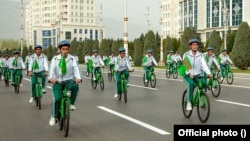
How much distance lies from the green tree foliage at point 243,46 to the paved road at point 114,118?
1945cm

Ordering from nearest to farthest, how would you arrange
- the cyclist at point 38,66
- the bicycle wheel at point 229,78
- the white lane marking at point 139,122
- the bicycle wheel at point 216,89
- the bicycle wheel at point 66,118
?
the bicycle wheel at point 66,118
the white lane marking at point 139,122
the cyclist at point 38,66
the bicycle wheel at point 216,89
the bicycle wheel at point 229,78

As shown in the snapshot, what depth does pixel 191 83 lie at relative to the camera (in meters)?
10.7

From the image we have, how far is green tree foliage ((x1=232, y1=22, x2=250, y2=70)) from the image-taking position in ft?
115

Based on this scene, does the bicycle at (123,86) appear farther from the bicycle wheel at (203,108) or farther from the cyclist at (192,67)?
the bicycle wheel at (203,108)

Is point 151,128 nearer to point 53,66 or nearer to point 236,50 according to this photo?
point 53,66

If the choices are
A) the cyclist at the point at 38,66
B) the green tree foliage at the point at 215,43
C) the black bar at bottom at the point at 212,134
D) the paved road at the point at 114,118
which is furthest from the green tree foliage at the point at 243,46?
the black bar at bottom at the point at 212,134

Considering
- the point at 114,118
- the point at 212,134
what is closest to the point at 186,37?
the point at 114,118

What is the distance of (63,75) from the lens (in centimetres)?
929

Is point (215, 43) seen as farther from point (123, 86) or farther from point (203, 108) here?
point (203, 108)

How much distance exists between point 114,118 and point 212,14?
90013mm

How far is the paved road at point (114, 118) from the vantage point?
888cm

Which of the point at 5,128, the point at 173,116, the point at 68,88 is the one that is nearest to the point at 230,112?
the point at 173,116

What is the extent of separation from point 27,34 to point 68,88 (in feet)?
607

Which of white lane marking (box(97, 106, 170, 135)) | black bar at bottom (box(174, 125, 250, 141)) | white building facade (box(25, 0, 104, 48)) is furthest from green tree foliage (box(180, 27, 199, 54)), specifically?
white building facade (box(25, 0, 104, 48))
